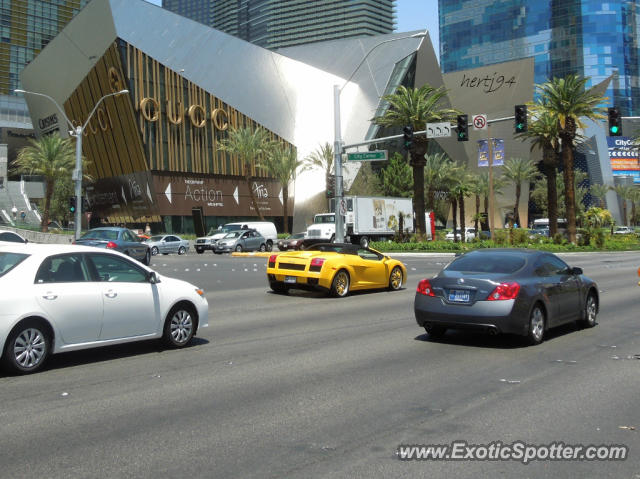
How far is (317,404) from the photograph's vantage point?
627cm

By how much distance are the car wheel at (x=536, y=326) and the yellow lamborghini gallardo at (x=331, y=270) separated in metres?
6.65

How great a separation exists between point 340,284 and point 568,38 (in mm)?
137067

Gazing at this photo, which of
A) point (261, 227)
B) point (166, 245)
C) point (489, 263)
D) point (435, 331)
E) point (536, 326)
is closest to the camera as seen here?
point (536, 326)

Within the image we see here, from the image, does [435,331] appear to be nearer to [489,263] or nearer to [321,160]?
[489,263]

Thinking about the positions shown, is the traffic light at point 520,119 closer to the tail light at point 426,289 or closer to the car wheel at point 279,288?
the car wheel at point 279,288

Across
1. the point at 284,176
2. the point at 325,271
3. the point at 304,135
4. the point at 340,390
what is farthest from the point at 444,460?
the point at 304,135

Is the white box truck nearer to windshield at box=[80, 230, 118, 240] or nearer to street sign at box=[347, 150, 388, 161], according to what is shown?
street sign at box=[347, 150, 388, 161]

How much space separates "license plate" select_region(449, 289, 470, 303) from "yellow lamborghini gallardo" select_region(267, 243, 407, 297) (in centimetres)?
634

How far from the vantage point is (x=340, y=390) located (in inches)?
270

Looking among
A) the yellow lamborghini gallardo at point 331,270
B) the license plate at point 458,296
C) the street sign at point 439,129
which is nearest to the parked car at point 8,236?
the yellow lamborghini gallardo at point 331,270

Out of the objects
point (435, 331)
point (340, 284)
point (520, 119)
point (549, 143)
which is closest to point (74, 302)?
point (435, 331)

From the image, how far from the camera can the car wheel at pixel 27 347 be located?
→ 721cm

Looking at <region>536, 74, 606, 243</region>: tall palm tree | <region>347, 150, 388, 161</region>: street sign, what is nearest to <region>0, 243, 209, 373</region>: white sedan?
<region>347, 150, 388, 161</region>: street sign

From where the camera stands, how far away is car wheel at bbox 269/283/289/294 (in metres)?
16.8
